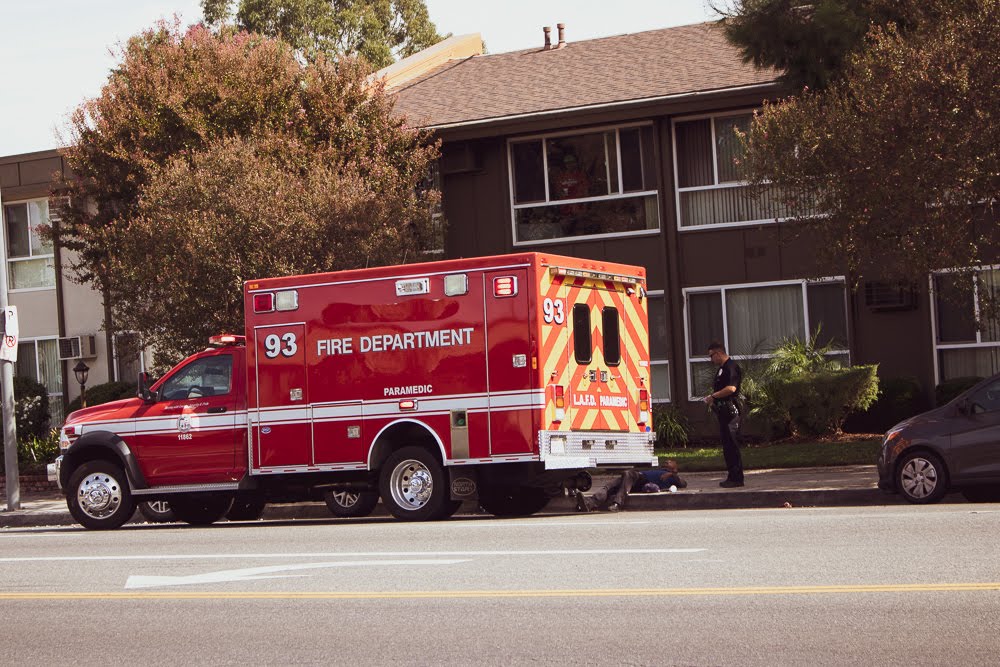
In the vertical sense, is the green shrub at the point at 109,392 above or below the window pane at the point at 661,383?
above

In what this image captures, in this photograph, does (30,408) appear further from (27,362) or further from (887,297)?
(887,297)

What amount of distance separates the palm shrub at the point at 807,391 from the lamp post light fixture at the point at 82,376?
1336cm

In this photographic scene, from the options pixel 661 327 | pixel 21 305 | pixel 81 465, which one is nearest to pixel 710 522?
pixel 81 465

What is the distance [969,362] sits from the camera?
2420 centimetres

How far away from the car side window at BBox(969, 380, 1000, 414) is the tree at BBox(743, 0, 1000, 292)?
2501 mm

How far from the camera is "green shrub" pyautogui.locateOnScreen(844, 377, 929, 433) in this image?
2378cm

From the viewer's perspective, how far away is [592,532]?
12.7 m

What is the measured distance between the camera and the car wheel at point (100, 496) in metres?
16.6

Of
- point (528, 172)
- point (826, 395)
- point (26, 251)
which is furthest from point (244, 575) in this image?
point (26, 251)

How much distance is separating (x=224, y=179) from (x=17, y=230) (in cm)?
1435

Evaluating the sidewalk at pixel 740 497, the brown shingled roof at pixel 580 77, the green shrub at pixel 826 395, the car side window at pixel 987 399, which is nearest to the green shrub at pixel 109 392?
the sidewalk at pixel 740 497

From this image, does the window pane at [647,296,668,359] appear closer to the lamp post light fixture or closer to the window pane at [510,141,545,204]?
the window pane at [510,141,545,204]

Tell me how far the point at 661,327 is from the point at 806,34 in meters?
7.71

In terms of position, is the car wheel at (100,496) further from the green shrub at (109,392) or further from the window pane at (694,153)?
the window pane at (694,153)
